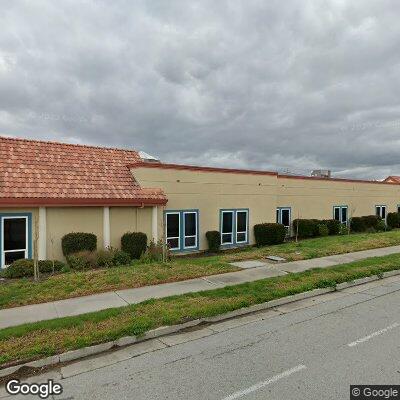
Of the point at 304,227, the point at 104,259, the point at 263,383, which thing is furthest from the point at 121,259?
the point at 304,227

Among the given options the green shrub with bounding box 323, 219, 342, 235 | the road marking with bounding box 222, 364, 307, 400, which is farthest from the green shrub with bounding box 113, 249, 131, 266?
the green shrub with bounding box 323, 219, 342, 235

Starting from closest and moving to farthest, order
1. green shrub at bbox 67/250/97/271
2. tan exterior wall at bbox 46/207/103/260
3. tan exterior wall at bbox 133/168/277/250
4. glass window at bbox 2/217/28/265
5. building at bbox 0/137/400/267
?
1. green shrub at bbox 67/250/97/271
2. glass window at bbox 2/217/28/265
3. building at bbox 0/137/400/267
4. tan exterior wall at bbox 46/207/103/260
5. tan exterior wall at bbox 133/168/277/250

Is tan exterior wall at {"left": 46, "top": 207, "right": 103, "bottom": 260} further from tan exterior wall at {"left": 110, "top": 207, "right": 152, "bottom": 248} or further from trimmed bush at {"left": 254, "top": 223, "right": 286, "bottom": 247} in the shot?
trimmed bush at {"left": 254, "top": 223, "right": 286, "bottom": 247}

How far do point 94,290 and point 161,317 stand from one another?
2.81 meters

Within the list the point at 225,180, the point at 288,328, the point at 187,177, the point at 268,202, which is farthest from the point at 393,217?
the point at 288,328

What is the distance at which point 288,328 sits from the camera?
675 cm

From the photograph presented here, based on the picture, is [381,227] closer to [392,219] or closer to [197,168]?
[392,219]

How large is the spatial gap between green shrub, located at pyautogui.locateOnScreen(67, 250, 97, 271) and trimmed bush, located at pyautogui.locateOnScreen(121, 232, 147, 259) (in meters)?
1.82

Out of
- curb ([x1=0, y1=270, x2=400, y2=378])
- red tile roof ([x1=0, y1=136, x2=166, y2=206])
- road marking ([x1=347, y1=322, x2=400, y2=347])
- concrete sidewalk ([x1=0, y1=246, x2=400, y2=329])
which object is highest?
red tile roof ([x1=0, y1=136, x2=166, y2=206])

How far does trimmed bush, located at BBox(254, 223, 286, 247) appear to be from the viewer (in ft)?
64.5

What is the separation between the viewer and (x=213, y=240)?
1780 centimetres

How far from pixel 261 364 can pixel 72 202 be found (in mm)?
10582

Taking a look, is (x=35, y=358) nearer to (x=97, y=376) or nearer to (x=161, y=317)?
(x=97, y=376)

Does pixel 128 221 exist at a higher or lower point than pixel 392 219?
higher
